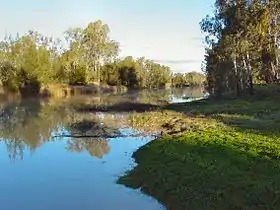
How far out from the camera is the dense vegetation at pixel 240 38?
179ft

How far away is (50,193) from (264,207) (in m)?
7.50

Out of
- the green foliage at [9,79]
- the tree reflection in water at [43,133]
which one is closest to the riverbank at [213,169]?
the tree reflection in water at [43,133]

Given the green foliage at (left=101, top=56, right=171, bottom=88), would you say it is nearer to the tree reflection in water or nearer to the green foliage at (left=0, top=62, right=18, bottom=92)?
the green foliage at (left=0, top=62, right=18, bottom=92)

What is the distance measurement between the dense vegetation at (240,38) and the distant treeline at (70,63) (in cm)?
4415

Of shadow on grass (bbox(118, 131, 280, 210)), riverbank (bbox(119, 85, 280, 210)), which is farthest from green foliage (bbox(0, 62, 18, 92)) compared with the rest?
shadow on grass (bbox(118, 131, 280, 210))

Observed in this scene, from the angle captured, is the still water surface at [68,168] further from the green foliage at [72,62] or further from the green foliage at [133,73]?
the green foliage at [133,73]

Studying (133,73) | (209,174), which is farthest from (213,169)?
(133,73)

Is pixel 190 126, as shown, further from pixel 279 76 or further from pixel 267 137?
pixel 279 76

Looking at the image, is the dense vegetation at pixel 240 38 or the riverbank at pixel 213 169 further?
the dense vegetation at pixel 240 38

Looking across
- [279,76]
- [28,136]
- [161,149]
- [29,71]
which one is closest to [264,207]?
[161,149]

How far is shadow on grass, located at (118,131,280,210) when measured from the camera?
1283 cm

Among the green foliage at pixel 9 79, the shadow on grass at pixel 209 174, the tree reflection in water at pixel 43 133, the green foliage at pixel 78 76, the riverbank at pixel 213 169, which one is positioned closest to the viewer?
the shadow on grass at pixel 209 174

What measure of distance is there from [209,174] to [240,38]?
42.9 metres

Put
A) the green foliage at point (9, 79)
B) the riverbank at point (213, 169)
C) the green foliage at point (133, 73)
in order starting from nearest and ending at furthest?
the riverbank at point (213, 169), the green foliage at point (9, 79), the green foliage at point (133, 73)
